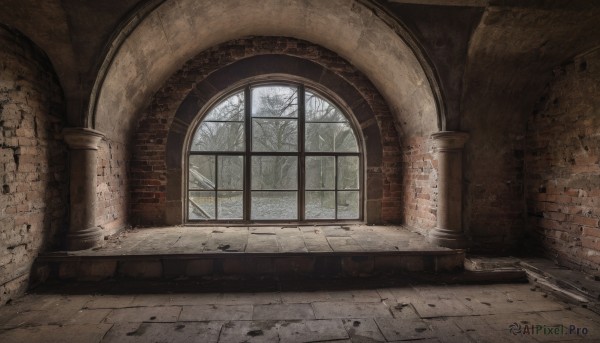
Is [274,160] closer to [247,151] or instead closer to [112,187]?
[247,151]

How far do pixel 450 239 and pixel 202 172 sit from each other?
11.4 ft

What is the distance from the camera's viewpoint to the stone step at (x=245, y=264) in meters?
3.01

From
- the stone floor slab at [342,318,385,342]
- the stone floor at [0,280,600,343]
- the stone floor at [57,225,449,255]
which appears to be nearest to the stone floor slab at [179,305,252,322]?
the stone floor at [0,280,600,343]

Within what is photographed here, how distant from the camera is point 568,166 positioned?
3.22 m

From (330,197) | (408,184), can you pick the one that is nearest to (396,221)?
(408,184)

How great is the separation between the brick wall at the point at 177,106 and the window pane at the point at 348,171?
1.48ft

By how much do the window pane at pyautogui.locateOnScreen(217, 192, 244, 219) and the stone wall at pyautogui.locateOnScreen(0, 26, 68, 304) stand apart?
1.90 m

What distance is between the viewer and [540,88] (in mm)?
3480

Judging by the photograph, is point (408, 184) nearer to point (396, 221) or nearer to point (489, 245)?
point (396, 221)

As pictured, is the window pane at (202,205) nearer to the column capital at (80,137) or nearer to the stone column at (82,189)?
the stone column at (82,189)

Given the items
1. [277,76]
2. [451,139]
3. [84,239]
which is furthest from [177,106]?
[451,139]

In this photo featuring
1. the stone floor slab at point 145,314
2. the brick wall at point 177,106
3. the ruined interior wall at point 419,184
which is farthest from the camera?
the brick wall at point 177,106

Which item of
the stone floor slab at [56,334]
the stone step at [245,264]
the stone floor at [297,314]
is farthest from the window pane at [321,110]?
the stone floor slab at [56,334]

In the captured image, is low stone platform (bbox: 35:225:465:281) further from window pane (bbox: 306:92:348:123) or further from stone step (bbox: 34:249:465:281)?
window pane (bbox: 306:92:348:123)
